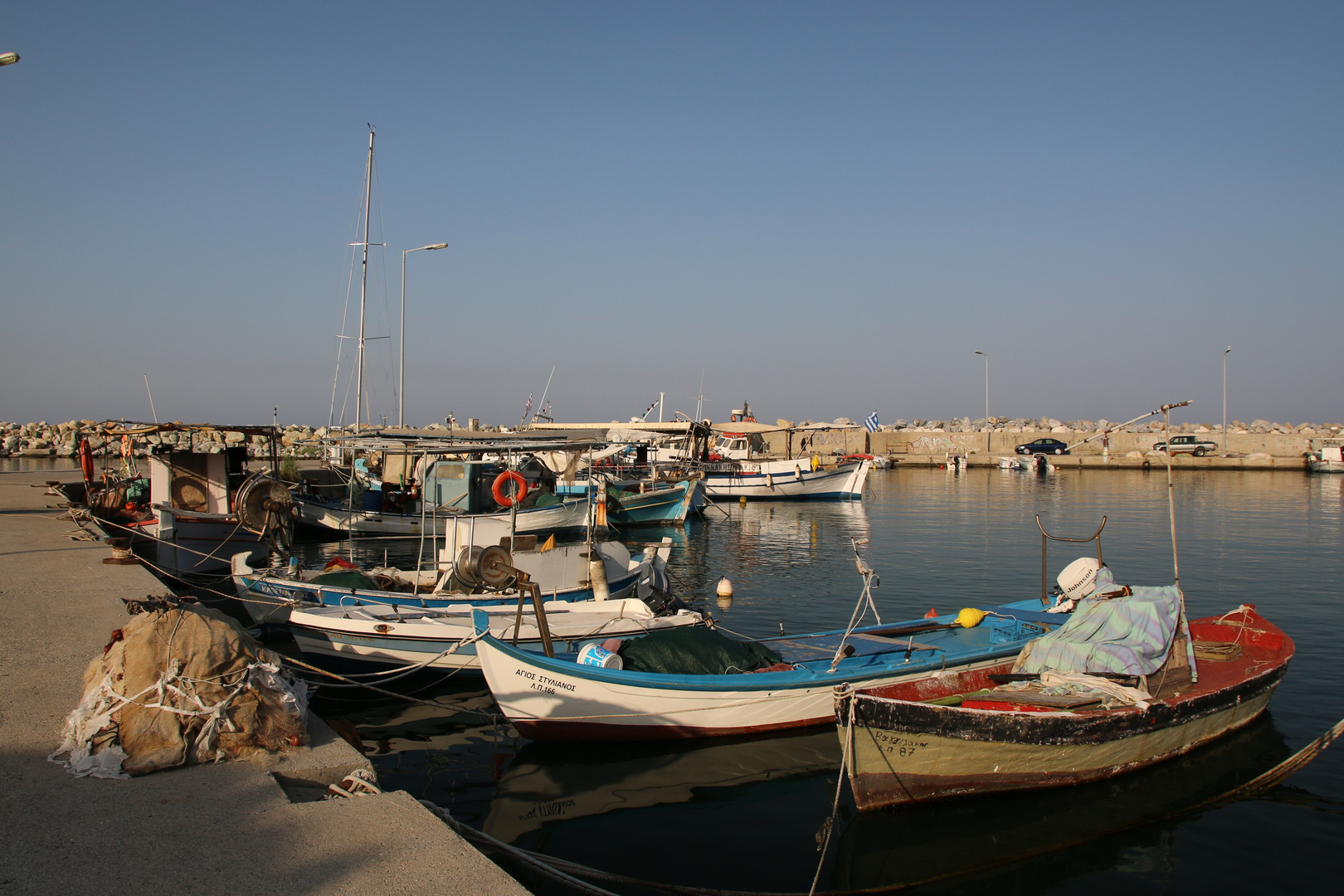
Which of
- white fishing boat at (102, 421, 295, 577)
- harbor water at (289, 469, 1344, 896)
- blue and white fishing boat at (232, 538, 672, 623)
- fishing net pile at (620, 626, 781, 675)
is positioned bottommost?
harbor water at (289, 469, 1344, 896)

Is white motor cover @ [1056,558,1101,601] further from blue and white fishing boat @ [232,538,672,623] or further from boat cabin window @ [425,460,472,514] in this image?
boat cabin window @ [425,460,472,514]

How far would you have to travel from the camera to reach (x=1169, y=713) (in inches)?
320

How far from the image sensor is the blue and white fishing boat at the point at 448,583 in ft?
39.4

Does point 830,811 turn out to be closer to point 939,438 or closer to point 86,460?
point 86,460

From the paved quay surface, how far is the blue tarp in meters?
6.88

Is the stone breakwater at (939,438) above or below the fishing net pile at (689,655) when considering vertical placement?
above

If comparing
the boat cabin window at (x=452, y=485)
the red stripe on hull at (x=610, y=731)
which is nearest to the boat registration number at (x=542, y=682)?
the red stripe on hull at (x=610, y=731)

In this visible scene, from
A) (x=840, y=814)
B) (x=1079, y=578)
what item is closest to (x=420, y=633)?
(x=840, y=814)

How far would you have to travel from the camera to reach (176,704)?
5758mm

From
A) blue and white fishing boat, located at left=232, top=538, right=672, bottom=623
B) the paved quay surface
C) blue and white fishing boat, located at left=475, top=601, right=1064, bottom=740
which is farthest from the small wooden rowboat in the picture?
blue and white fishing boat, located at left=232, top=538, right=672, bottom=623

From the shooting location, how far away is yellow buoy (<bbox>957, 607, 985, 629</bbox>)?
11.2m

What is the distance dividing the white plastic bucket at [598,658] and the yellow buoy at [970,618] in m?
5.19

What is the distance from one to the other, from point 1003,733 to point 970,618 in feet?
13.1

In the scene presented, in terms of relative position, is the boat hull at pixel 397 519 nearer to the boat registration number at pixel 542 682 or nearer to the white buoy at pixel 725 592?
the white buoy at pixel 725 592
